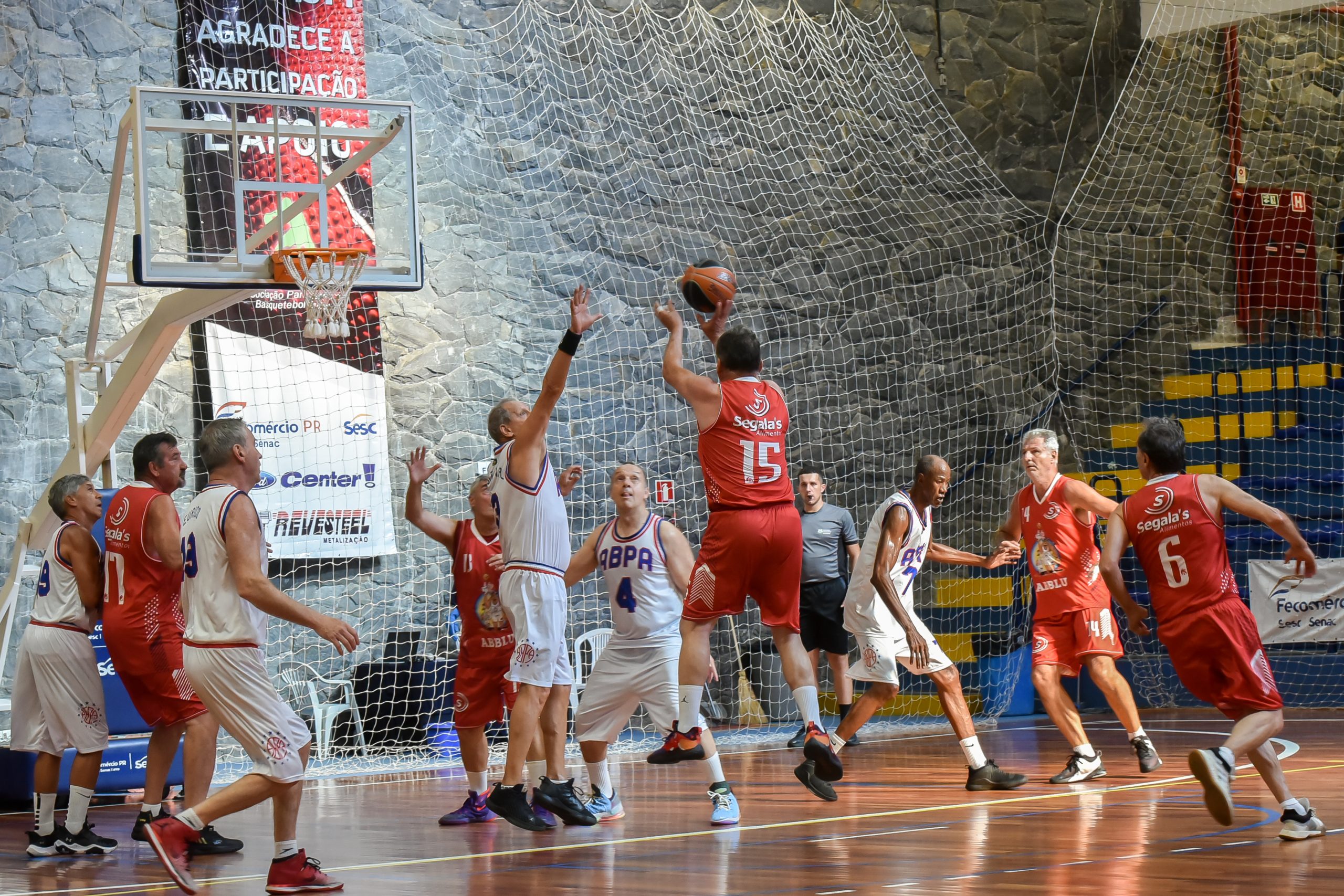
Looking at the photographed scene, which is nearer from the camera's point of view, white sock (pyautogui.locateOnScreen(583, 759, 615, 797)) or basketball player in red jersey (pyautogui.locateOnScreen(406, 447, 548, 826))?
white sock (pyautogui.locateOnScreen(583, 759, 615, 797))

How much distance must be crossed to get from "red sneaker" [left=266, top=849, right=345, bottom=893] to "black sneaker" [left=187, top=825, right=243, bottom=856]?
1557 millimetres

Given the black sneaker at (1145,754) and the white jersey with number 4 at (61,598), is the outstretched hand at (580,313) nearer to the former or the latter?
the white jersey with number 4 at (61,598)

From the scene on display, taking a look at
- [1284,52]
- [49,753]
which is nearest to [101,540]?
[49,753]

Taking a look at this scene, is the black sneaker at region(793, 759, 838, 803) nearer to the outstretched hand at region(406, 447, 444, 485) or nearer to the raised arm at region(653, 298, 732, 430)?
the raised arm at region(653, 298, 732, 430)

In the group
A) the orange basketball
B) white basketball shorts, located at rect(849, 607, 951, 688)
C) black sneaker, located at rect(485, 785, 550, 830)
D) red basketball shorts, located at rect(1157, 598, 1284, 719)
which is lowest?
black sneaker, located at rect(485, 785, 550, 830)

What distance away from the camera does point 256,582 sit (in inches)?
215

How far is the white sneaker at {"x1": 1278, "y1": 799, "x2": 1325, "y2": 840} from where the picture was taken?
229 inches

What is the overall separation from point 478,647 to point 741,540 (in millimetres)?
1624

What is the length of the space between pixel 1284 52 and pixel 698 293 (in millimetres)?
11875

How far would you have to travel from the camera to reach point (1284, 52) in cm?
1620

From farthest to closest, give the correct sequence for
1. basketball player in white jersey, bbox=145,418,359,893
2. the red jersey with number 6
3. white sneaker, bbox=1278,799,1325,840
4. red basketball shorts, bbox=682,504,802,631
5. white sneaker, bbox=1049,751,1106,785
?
1. white sneaker, bbox=1049,751,1106,785
2. red basketball shorts, bbox=682,504,802,631
3. the red jersey with number 6
4. white sneaker, bbox=1278,799,1325,840
5. basketball player in white jersey, bbox=145,418,359,893

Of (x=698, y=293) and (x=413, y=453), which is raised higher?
(x=698, y=293)

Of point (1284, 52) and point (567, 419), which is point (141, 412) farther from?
point (1284, 52)

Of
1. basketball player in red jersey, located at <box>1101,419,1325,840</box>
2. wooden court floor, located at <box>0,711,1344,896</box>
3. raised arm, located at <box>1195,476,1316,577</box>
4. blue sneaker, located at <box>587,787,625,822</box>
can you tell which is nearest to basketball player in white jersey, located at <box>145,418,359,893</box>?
wooden court floor, located at <box>0,711,1344,896</box>
